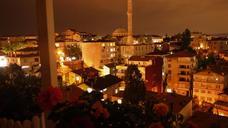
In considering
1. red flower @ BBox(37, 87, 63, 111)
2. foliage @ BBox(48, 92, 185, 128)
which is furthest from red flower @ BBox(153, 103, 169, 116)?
red flower @ BBox(37, 87, 63, 111)

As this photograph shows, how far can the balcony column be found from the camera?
1.35 metres

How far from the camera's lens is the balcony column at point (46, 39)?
1.35 m

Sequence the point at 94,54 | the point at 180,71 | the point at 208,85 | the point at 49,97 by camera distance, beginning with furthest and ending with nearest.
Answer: the point at 94,54 → the point at 180,71 → the point at 208,85 → the point at 49,97

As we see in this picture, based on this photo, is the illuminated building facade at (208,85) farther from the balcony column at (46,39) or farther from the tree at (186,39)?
the balcony column at (46,39)

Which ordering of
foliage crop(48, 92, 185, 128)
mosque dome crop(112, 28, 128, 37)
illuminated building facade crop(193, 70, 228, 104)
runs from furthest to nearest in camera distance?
1. mosque dome crop(112, 28, 128, 37)
2. illuminated building facade crop(193, 70, 228, 104)
3. foliage crop(48, 92, 185, 128)

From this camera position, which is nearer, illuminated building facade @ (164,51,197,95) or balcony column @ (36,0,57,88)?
balcony column @ (36,0,57,88)

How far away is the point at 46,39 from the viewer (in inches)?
53.5

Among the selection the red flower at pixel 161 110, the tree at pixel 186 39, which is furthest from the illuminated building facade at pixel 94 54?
the red flower at pixel 161 110

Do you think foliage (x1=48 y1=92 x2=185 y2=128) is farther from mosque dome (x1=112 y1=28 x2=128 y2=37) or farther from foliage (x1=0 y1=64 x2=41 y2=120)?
mosque dome (x1=112 y1=28 x2=128 y2=37)

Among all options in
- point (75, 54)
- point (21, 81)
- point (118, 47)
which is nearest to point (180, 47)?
point (118, 47)

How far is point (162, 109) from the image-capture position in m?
1.28

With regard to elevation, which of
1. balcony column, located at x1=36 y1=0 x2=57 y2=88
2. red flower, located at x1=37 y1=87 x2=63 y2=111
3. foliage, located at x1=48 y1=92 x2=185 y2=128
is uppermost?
balcony column, located at x1=36 y1=0 x2=57 y2=88

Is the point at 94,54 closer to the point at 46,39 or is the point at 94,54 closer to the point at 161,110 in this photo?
the point at 46,39

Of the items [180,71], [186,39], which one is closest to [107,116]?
[180,71]
